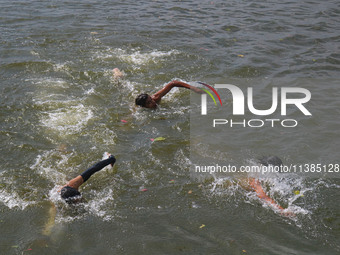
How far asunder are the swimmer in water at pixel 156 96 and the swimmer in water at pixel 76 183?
221 cm

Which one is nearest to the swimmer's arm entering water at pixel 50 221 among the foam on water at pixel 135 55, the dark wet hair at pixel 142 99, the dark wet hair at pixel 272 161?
the dark wet hair at pixel 142 99

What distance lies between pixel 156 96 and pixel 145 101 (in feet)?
1.43

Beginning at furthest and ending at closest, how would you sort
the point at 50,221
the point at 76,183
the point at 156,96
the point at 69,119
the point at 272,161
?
the point at 156,96 → the point at 69,119 → the point at 272,161 → the point at 76,183 → the point at 50,221

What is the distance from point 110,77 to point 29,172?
4051mm

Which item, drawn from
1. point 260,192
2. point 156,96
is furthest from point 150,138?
point 260,192

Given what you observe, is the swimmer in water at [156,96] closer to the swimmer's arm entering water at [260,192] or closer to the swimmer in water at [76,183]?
the swimmer in water at [76,183]

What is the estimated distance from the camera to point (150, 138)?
7414 mm

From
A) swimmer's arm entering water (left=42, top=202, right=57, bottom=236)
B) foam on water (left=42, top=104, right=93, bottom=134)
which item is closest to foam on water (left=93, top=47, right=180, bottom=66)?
foam on water (left=42, top=104, right=93, bottom=134)

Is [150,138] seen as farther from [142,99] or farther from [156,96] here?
[156,96]

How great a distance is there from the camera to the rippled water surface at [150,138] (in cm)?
516

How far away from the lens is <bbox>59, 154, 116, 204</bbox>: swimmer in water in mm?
5539

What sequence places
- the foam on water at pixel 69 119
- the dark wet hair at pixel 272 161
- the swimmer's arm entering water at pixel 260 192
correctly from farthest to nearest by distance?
the foam on water at pixel 69 119
the dark wet hair at pixel 272 161
the swimmer's arm entering water at pixel 260 192

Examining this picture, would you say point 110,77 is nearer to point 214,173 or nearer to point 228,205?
point 214,173

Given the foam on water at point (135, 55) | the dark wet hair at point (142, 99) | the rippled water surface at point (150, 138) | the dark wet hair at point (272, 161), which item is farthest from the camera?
the foam on water at point (135, 55)
